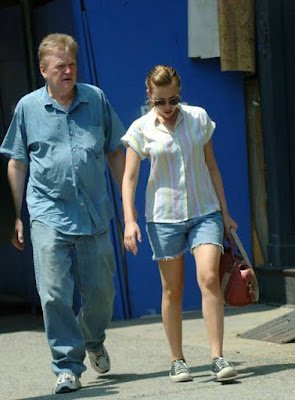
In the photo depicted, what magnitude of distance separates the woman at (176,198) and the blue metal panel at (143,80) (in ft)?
8.49

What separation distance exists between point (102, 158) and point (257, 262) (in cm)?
318

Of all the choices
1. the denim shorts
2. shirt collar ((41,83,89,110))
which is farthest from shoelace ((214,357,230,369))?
shirt collar ((41,83,89,110))

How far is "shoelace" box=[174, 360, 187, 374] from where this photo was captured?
6.54 metres

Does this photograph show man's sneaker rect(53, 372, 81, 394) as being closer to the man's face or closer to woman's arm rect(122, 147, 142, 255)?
woman's arm rect(122, 147, 142, 255)

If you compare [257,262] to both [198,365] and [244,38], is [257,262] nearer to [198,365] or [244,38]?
[244,38]

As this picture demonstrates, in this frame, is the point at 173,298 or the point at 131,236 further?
the point at 173,298

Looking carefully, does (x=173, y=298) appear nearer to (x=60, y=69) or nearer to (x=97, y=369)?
(x=97, y=369)

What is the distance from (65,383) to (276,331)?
2.21 meters

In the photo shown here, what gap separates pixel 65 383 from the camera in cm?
644

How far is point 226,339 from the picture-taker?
8.20 m

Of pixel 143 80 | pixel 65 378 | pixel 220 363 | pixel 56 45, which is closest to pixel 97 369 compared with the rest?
pixel 65 378

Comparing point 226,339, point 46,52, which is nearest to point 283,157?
point 226,339

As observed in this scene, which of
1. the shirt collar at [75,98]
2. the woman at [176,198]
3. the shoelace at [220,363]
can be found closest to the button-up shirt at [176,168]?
the woman at [176,198]

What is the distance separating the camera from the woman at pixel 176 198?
6.41 metres
